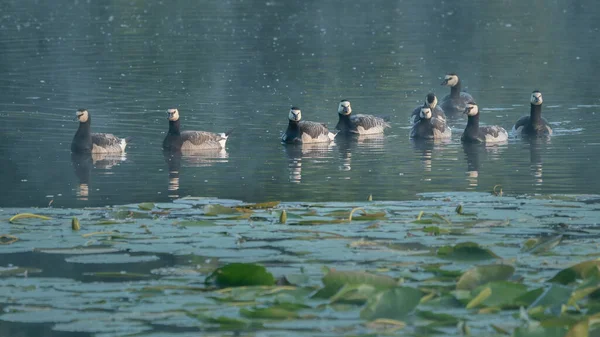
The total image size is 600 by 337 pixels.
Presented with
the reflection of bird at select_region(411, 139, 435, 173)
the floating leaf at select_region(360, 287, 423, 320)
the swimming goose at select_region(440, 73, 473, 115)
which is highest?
the swimming goose at select_region(440, 73, 473, 115)

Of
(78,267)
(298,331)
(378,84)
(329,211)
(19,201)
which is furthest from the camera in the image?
(378,84)

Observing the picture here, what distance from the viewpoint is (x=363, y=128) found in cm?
2639

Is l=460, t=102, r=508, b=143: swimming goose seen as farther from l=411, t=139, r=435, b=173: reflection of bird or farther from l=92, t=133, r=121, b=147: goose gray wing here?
l=92, t=133, r=121, b=147: goose gray wing

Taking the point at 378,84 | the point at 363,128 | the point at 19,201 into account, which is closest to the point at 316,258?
the point at 19,201

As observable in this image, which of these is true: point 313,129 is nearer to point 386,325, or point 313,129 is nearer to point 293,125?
point 293,125

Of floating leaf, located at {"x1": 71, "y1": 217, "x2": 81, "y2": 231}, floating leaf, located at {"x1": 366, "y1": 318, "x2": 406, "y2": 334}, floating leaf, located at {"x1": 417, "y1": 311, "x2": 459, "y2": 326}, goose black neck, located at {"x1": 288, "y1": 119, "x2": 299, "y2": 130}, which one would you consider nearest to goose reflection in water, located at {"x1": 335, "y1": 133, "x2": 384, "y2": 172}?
goose black neck, located at {"x1": 288, "y1": 119, "x2": 299, "y2": 130}

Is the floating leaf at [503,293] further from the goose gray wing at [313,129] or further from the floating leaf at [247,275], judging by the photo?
the goose gray wing at [313,129]

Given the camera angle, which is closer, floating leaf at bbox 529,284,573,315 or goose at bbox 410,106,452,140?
floating leaf at bbox 529,284,573,315

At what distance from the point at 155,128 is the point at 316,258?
15712 mm

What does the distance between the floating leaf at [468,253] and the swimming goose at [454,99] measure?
20195 mm

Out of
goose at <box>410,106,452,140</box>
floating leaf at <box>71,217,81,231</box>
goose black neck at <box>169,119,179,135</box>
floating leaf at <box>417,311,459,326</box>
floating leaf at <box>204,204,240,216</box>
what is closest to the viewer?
floating leaf at <box>417,311,459,326</box>

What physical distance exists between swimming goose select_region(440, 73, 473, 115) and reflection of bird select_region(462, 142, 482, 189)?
639cm

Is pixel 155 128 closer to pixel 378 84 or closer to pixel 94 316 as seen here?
pixel 378 84

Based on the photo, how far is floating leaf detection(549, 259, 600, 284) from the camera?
1034 cm
